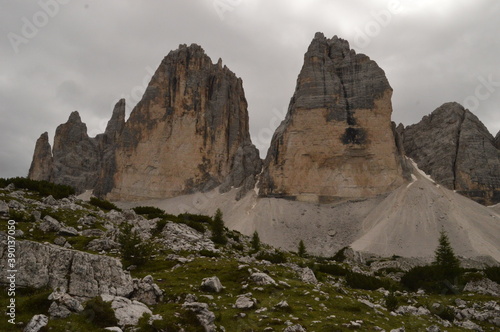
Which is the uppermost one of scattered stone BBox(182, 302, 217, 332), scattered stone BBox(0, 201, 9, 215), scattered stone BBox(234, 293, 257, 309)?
scattered stone BBox(0, 201, 9, 215)

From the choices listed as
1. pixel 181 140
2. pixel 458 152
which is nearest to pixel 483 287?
pixel 458 152

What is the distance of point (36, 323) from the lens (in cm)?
1036

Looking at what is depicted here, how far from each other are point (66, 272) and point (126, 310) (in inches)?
138

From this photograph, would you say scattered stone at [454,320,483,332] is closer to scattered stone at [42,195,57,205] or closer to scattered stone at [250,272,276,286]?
scattered stone at [250,272,276,286]

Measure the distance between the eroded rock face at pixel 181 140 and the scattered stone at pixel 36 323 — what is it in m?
143

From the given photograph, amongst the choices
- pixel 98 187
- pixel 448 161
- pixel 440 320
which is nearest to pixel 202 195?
pixel 98 187

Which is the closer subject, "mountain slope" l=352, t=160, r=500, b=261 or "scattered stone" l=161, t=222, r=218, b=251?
→ "scattered stone" l=161, t=222, r=218, b=251

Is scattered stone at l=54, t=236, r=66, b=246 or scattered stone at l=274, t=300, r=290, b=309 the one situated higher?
scattered stone at l=54, t=236, r=66, b=246

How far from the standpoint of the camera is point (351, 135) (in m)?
129

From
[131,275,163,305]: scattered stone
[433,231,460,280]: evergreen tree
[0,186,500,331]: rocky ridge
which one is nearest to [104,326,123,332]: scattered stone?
[0,186,500,331]: rocky ridge

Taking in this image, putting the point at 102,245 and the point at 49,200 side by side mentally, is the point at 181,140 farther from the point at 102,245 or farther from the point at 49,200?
the point at 102,245

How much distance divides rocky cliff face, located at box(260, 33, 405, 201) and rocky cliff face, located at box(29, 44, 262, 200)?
2642 cm

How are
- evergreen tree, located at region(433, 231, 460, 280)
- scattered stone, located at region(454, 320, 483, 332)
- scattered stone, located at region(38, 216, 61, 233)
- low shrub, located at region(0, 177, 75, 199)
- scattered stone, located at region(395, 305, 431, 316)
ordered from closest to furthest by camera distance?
scattered stone, located at region(454, 320, 483, 332)
scattered stone, located at region(395, 305, 431, 316)
scattered stone, located at region(38, 216, 61, 233)
evergreen tree, located at region(433, 231, 460, 280)
low shrub, located at region(0, 177, 75, 199)

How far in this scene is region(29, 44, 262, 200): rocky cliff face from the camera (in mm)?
158625
